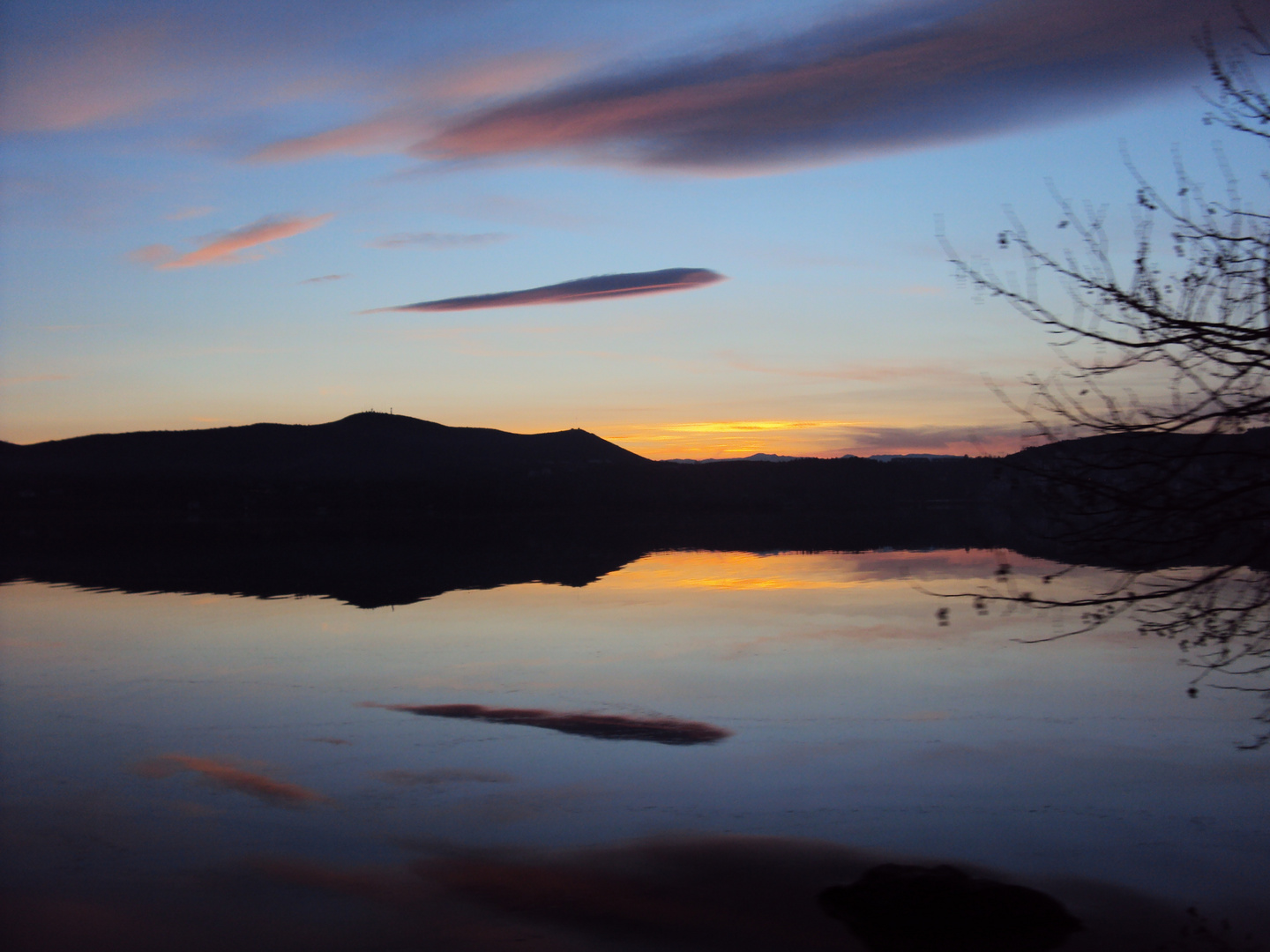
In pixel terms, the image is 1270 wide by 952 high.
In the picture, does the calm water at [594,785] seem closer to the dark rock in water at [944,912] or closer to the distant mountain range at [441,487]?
the dark rock in water at [944,912]

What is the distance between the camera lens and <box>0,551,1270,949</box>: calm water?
316 inches

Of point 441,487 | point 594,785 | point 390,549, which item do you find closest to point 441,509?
point 441,487

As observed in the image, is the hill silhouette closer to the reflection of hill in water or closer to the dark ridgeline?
the dark ridgeline

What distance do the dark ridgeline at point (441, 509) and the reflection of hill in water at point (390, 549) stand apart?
0.64 feet

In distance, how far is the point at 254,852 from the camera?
29.9 feet

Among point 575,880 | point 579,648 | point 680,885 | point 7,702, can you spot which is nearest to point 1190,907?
point 680,885

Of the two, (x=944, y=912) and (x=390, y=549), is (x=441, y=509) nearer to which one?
(x=390, y=549)

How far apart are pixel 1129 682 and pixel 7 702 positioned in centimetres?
1757

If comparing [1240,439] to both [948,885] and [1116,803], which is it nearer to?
[948,885]

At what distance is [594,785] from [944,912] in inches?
173

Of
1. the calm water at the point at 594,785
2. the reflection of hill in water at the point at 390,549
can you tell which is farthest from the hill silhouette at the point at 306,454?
the calm water at the point at 594,785

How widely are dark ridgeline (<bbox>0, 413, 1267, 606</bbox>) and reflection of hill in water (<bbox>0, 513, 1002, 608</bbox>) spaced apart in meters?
0.19

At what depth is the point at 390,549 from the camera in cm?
4906

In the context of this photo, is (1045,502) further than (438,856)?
No
